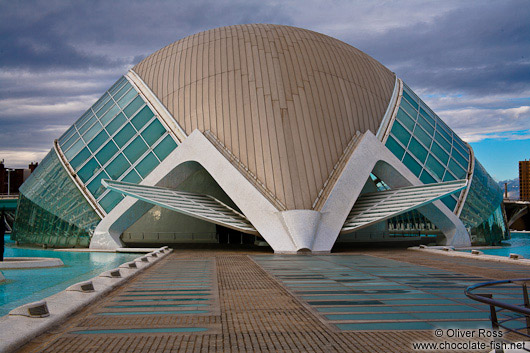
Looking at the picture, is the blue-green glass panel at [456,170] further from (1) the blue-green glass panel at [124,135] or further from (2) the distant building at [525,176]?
(2) the distant building at [525,176]

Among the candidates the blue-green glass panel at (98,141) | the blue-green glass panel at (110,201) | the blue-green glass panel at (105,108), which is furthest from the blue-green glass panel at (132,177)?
the blue-green glass panel at (105,108)

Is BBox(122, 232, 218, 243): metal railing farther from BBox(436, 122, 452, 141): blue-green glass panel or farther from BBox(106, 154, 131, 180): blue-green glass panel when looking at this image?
BBox(436, 122, 452, 141): blue-green glass panel

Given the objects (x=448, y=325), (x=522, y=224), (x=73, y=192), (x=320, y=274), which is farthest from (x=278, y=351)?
(x=522, y=224)

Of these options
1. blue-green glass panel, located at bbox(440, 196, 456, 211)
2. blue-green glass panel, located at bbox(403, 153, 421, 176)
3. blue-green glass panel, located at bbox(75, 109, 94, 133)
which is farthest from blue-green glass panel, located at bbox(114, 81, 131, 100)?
blue-green glass panel, located at bbox(440, 196, 456, 211)

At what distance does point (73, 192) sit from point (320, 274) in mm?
16248

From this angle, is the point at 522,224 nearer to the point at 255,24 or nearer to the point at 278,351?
the point at 255,24

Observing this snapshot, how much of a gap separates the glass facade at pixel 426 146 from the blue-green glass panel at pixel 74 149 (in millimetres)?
14266

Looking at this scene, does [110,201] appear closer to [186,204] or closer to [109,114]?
[186,204]

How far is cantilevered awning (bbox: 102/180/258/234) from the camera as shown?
65.5 ft

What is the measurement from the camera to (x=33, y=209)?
89.5 feet

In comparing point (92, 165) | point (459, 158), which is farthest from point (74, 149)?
point (459, 158)

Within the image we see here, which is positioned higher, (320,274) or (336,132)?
(336,132)

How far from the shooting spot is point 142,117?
2573 cm

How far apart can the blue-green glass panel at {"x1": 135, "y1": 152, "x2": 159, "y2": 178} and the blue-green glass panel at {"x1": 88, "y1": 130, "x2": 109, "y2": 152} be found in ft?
9.30
